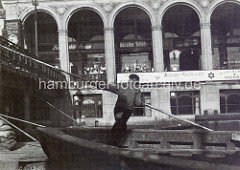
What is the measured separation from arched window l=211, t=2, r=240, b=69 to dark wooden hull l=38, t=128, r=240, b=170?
2420 cm

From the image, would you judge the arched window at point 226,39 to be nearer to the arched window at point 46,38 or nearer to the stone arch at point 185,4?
the stone arch at point 185,4

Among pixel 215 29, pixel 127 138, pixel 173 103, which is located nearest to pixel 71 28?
pixel 173 103

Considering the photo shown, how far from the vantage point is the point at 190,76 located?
27.5 metres

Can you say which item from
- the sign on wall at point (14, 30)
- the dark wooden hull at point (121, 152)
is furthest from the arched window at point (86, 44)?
the dark wooden hull at point (121, 152)

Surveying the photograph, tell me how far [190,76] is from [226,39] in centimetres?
748

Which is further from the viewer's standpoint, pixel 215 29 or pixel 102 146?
pixel 215 29

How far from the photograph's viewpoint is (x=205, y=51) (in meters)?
28.2

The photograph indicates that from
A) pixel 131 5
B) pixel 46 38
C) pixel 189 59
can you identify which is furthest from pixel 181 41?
pixel 46 38

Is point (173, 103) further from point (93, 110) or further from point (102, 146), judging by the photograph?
point (102, 146)

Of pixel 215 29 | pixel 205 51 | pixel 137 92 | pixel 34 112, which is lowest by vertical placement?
pixel 34 112

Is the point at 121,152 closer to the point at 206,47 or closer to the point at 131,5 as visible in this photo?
the point at 206,47

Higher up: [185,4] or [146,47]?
[185,4]

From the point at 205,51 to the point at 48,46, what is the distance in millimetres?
16188

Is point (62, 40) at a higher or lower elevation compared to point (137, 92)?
higher
